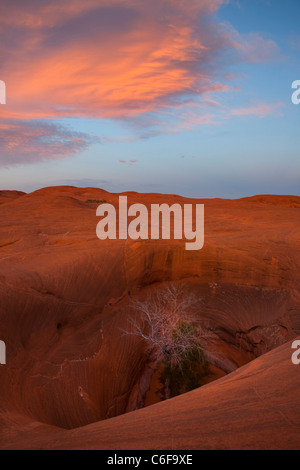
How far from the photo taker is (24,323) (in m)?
7.13

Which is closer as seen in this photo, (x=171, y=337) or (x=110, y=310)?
(x=171, y=337)

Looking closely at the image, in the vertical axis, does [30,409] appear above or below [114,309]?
below

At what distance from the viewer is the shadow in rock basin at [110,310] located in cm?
620

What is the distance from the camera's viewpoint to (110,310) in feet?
29.0

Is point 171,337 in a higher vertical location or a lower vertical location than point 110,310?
lower

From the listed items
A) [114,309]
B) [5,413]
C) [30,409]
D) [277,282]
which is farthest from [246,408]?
[277,282]

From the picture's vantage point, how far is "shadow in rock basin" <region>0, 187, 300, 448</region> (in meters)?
6.20

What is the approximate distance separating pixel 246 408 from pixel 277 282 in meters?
9.05

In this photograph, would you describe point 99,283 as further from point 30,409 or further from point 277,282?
point 277,282

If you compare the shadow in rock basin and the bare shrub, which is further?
the bare shrub

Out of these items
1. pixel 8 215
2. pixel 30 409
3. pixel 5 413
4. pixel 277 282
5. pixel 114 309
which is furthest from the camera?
pixel 8 215

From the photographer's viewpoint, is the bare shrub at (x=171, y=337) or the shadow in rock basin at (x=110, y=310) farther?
the bare shrub at (x=171, y=337)
